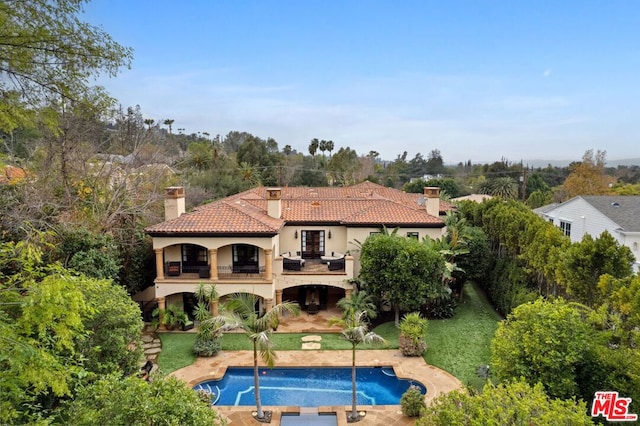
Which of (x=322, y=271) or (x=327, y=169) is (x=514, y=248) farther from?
(x=327, y=169)

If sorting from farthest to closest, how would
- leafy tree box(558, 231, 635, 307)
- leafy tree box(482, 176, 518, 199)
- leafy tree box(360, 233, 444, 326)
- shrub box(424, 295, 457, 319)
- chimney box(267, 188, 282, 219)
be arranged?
leafy tree box(482, 176, 518, 199) < chimney box(267, 188, 282, 219) < shrub box(424, 295, 457, 319) < leafy tree box(360, 233, 444, 326) < leafy tree box(558, 231, 635, 307)

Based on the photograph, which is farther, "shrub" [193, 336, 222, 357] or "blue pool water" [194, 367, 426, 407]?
"shrub" [193, 336, 222, 357]

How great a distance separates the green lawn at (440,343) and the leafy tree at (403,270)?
198 centimetres

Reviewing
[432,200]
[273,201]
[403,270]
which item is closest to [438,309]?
[403,270]

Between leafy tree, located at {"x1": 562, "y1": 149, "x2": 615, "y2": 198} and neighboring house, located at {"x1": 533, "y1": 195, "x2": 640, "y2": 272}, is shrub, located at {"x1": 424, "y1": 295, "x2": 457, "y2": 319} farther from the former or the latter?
leafy tree, located at {"x1": 562, "y1": 149, "x2": 615, "y2": 198}

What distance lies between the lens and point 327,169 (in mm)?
82750

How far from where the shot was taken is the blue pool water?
16.4 meters

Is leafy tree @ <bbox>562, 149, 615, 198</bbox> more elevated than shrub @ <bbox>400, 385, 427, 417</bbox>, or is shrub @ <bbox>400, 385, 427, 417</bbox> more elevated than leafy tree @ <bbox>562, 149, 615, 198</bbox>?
Result: leafy tree @ <bbox>562, 149, 615, 198</bbox>

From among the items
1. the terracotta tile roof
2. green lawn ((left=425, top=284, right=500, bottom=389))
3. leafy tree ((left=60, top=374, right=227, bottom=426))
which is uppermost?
the terracotta tile roof

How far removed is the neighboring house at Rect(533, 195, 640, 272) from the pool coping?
16.2m

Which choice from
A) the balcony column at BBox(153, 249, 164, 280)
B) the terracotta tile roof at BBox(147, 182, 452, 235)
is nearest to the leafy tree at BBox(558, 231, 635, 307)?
the terracotta tile roof at BBox(147, 182, 452, 235)

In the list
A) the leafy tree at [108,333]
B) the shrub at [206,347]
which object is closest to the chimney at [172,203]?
the shrub at [206,347]

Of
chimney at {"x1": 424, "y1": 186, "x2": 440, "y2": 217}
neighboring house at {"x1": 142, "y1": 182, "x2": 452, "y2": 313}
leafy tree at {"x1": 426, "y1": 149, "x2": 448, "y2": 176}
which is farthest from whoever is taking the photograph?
leafy tree at {"x1": 426, "y1": 149, "x2": 448, "y2": 176}

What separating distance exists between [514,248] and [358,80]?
1870 centimetres
